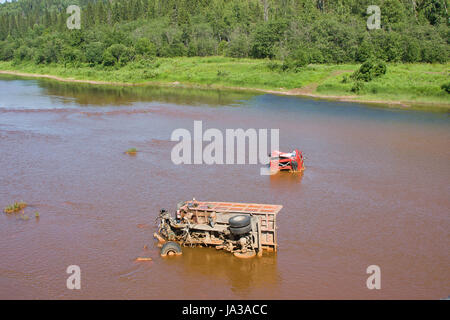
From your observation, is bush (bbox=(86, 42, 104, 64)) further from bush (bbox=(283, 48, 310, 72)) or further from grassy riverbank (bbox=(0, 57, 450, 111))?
bush (bbox=(283, 48, 310, 72))

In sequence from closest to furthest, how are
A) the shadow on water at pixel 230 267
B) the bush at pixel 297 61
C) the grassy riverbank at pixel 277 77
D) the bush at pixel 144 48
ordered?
1. the shadow on water at pixel 230 267
2. the grassy riverbank at pixel 277 77
3. the bush at pixel 297 61
4. the bush at pixel 144 48

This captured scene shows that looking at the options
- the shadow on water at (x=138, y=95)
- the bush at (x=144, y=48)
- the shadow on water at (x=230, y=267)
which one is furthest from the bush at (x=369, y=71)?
the shadow on water at (x=230, y=267)

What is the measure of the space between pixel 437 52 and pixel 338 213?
4406 centimetres

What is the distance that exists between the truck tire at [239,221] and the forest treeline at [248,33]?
142 ft

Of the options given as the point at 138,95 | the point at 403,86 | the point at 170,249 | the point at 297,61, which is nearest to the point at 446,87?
the point at 403,86

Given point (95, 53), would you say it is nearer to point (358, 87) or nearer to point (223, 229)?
point (358, 87)

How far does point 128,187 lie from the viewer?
19.3m

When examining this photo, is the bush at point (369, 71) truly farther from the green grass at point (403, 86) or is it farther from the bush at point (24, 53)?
the bush at point (24, 53)

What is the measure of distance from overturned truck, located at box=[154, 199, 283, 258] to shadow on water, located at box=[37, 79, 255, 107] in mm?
28276

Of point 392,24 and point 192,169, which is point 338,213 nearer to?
point 192,169

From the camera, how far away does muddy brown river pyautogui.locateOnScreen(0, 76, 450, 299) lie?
1225 centimetres

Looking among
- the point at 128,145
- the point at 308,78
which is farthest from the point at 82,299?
the point at 308,78

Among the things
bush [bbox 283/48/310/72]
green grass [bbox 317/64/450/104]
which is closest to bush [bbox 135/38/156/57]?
bush [bbox 283/48/310/72]

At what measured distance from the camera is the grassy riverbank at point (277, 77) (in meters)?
43.1
